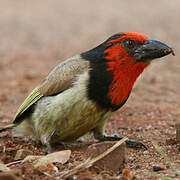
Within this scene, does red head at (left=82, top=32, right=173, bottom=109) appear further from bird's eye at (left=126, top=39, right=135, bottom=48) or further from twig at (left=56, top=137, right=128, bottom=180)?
twig at (left=56, top=137, right=128, bottom=180)

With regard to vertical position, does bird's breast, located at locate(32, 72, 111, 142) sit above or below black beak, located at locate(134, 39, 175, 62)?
below

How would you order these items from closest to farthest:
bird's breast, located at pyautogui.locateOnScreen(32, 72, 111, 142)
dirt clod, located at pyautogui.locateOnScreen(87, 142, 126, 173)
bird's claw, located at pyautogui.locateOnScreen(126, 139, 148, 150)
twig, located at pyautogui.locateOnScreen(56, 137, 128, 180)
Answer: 1. twig, located at pyautogui.locateOnScreen(56, 137, 128, 180)
2. dirt clod, located at pyautogui.locateOnScreen(87, 142, 126, 173)
3. bird's breast, located at pyautogui.locateOnScreen(32, 72, 111, 142)
4. bird's claw, located at pyautogui.locateOnScreen(126, 139, 148, 150)

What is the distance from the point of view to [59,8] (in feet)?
50.6

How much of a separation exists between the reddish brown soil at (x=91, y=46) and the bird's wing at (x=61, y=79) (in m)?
0.58

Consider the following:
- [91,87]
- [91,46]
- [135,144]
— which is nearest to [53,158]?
[91,87]

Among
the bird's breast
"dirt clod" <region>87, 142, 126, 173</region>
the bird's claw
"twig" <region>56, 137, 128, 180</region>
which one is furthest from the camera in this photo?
the bird's claw

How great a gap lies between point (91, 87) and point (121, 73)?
35 cm

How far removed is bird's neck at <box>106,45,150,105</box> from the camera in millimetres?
4223

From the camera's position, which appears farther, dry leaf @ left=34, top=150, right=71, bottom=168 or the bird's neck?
the bird's neck

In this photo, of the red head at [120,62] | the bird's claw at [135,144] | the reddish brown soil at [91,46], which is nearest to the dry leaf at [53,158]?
the reddish brown soil at [91,46]

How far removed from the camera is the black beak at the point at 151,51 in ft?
14.2

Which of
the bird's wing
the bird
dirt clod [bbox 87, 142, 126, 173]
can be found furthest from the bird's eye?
dirt clod [bbox 87, 142, 126, 173]

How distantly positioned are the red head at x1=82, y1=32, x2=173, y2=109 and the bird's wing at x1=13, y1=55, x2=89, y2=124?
12 cm

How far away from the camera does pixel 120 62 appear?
14.0ft
